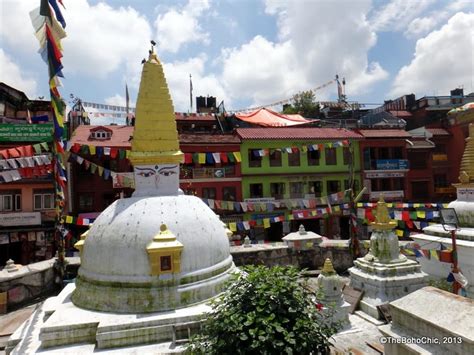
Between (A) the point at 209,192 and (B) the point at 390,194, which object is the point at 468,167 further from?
(A) the point at 209,192

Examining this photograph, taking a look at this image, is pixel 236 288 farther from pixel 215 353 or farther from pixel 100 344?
pixel 100 344

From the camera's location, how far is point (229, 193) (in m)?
30.4

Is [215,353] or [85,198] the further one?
[85,198]

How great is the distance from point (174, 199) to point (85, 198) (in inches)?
762

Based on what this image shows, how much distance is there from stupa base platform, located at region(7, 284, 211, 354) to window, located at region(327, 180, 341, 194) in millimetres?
26066

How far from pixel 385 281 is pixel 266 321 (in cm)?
976

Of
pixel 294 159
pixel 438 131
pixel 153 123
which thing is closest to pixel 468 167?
pixel 153 123

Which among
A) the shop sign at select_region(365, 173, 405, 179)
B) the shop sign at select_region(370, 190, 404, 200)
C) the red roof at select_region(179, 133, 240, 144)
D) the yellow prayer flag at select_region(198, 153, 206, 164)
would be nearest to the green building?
the red roof at select_region(179, 133, 240, 144)

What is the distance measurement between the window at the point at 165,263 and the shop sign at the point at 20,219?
19295 millimetres

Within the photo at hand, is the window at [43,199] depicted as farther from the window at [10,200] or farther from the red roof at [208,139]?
the red roof at [208,139]

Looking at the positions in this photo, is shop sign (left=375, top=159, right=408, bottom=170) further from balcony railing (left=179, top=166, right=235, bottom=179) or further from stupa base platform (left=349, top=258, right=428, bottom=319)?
stupa base platform (left=349, top=258, right=428, bottom=319)

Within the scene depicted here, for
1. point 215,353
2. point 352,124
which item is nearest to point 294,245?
point 215,353

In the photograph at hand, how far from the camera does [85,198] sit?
27.3 m

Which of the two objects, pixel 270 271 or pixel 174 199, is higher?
pixel 174 199
